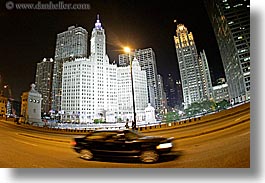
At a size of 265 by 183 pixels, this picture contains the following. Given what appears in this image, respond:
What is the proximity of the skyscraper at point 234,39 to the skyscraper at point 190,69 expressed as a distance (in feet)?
0.86

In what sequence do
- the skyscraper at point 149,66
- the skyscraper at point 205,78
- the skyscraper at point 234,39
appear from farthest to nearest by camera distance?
1. the skyscraper at point 149,66
2. the skyscraper at point 205,78
3. the skyscraper at point 234,39

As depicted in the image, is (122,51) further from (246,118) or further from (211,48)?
(246,118)

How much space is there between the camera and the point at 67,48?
354 cm

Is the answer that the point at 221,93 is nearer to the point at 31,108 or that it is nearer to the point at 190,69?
the point at 190,69

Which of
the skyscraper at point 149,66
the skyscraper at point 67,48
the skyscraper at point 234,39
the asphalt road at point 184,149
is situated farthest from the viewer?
the skyscraper at point 67,48

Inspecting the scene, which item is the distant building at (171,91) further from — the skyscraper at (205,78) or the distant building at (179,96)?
the skyscraper at (205,78)

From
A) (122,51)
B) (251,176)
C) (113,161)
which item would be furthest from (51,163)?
(251,176)

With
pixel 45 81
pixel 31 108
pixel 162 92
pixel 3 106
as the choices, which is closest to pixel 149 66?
pixel 162 92

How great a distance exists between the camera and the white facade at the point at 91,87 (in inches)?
132

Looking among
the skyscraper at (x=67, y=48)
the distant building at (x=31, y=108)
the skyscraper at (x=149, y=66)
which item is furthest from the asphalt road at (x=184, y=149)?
the skyscraper at (x=67, y=48)

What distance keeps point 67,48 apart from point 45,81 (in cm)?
52

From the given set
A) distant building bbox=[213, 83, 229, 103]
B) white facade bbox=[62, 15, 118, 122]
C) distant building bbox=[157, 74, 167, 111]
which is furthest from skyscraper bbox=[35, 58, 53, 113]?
distant building bbox=[213, 83, 229, 103]

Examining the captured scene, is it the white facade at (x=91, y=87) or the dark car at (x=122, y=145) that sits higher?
the white facade at (x=91, y=87)

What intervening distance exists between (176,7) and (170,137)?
1.66 meters
